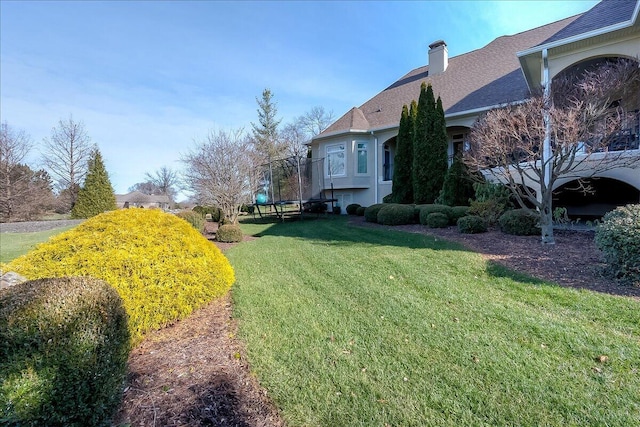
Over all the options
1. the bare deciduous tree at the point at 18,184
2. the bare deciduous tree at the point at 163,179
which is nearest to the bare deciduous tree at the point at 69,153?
the bare deciduous tree at the point at 18,184

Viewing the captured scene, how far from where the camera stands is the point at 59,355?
1.58 m

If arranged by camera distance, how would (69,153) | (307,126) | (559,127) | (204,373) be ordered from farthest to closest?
(307,126)
(69,153)
(559,127)
(204,373)

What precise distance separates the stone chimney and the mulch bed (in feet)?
51.0

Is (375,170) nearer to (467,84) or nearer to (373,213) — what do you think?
(373,213)

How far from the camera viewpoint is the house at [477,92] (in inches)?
299

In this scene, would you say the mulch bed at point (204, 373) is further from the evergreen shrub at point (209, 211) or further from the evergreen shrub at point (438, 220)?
the evergreen shrub at point (209, 211)

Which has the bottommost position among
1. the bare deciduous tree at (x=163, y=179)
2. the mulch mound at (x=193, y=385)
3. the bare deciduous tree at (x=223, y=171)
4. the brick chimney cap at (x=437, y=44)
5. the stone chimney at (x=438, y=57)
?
the mulch mound at (x=193, y=385)

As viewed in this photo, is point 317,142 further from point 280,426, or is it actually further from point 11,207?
point 11,207

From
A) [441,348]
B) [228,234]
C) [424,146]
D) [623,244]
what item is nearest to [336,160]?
[424,146]

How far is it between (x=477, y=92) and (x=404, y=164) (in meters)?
4.88

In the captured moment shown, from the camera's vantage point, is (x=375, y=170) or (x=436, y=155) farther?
(x=375, y=170)

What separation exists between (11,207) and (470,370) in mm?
26770

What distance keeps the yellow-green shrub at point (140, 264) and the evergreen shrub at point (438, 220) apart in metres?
6.56

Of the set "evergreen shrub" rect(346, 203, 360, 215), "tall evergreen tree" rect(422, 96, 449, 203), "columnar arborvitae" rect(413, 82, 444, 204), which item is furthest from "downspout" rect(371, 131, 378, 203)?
"tall evergreen tree" rect(422, 96, 449, 203)
